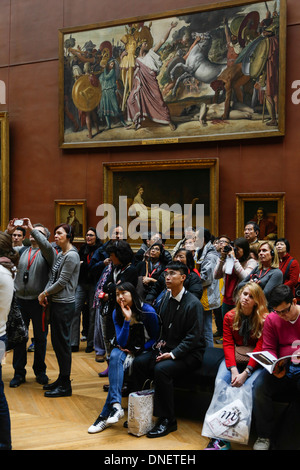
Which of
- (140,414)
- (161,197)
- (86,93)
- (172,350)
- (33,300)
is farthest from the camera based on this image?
(86,93)

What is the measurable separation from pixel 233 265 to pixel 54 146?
7.28 meters

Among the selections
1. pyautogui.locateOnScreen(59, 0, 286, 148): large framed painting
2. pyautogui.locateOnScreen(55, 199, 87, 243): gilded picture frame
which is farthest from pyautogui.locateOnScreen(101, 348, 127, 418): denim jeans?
pyautogui.locateOnScreen(55, 199, 87, 243): gilded picture frame

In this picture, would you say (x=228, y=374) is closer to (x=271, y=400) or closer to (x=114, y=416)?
(x=271, y=400)

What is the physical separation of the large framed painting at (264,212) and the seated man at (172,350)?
16.6 ft

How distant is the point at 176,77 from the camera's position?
10.6 m

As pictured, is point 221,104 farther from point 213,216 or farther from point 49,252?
point 49,252

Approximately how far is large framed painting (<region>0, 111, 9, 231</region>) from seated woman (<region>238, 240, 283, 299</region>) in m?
7.95

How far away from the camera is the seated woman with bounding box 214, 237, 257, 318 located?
6094mm

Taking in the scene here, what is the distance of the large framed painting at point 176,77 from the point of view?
970 centimetres

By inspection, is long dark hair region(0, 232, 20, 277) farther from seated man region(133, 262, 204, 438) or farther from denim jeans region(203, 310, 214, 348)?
denim jeans region(203, 310, 214, 348)

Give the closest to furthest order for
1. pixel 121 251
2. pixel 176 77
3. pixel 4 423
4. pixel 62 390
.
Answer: pixel 4 423, pixel 62 390, pixel 121 251, pixel 176 77

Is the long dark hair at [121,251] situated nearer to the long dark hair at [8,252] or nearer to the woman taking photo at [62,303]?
the woman taking photo at [62,303]

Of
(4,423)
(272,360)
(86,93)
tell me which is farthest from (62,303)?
(86,93)
